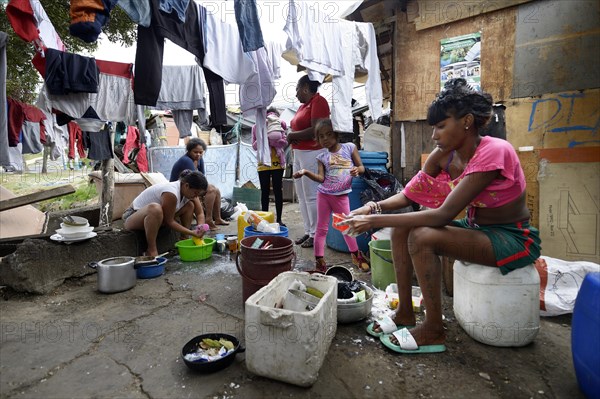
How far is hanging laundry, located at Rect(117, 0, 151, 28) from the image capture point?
9.75 feet

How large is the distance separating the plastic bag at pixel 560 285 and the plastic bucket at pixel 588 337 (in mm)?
988

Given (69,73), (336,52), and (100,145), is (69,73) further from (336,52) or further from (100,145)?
(336,52)

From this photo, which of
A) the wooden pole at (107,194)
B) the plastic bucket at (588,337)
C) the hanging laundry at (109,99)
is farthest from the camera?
the wooden pole at (107,194)

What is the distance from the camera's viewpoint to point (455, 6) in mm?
4062

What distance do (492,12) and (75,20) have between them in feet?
14.0

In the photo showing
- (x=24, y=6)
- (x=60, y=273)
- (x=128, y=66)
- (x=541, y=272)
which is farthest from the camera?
(x=128, y=66)

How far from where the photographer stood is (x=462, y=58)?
13.4ft

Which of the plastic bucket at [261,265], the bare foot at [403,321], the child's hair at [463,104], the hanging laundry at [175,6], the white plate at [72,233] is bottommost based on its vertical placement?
the bare foot at [403,321]

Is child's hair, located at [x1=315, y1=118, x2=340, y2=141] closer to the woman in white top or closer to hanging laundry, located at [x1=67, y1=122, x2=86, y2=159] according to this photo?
the woman in white top

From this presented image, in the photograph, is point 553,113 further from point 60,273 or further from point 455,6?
point 60,273

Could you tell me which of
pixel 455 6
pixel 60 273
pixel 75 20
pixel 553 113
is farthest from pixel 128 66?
pixel 553 113

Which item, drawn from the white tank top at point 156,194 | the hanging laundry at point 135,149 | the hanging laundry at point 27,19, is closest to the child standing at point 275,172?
the white tank top at point 156,194

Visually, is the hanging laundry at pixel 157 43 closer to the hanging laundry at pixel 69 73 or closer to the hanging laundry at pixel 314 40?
the hanging laundry at pixel 69 73

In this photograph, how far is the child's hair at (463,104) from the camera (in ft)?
6.71
